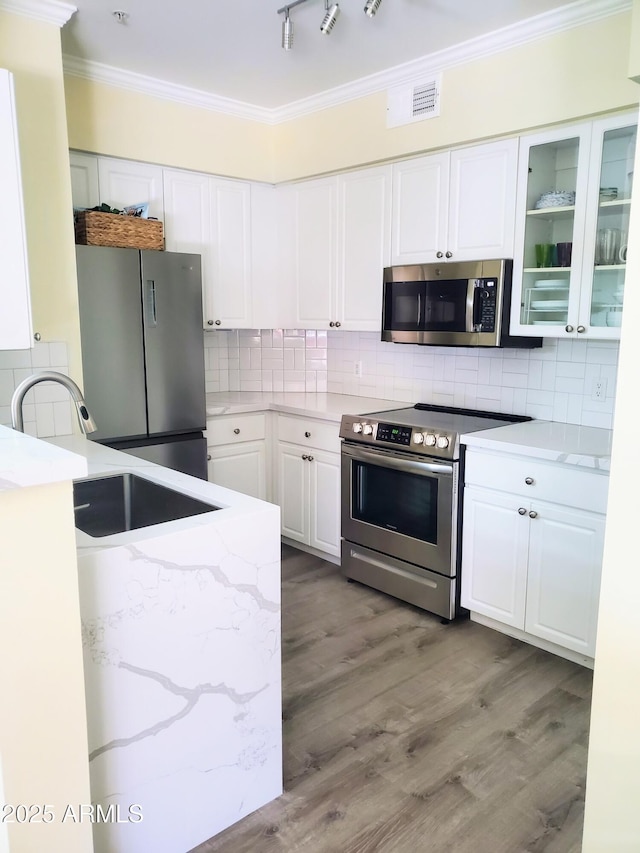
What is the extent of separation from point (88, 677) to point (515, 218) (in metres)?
2.58

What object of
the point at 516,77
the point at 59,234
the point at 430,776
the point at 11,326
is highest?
the point at 516,77

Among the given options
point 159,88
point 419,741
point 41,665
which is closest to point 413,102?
point 159,88

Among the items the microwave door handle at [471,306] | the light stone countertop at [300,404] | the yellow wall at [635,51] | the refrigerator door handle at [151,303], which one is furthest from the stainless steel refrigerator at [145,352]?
the yellow wall at [635,51]

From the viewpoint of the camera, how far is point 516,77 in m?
2.90

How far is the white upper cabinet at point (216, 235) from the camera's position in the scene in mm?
3746

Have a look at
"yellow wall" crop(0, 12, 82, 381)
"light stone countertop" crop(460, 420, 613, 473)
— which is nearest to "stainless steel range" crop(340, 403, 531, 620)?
"light stone countertop" crop(460, 420, 613, 473)

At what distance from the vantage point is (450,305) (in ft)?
10.6

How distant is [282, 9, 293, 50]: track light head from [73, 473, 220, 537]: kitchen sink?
191 centimetres

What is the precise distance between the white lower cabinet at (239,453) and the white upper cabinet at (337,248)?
75 centimetres

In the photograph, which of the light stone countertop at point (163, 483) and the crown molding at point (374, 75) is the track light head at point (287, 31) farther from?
the light stone countertop at point (163, 483)

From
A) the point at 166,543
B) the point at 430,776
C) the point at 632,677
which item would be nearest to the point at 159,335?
the point at 166,543

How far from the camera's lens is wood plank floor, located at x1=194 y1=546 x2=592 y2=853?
188 cm

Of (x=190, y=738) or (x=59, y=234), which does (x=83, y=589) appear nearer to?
(x=190, y=738)

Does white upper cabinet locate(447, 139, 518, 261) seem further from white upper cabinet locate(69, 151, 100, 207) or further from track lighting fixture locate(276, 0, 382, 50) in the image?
white upper cabinet locate(69, 151, 100, 207)
